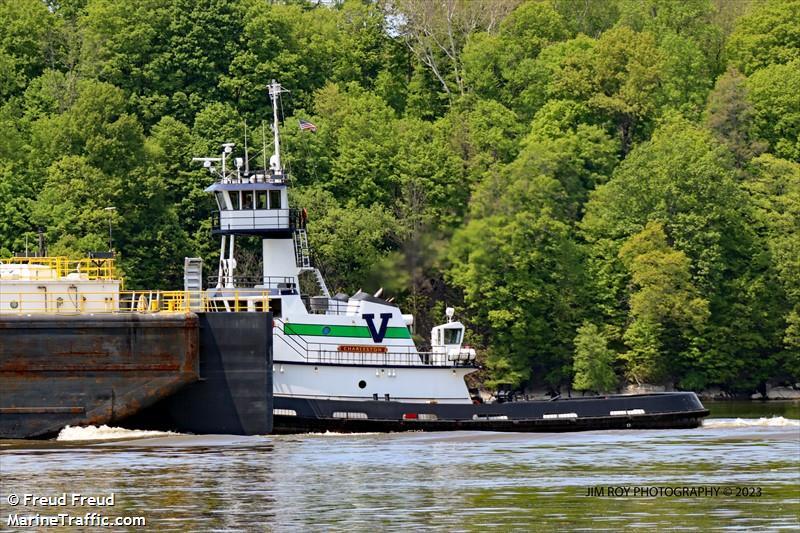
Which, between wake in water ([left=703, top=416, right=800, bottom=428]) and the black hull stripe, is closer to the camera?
the black hull stripe

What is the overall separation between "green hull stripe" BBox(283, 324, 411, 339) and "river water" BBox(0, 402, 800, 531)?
14.0 feet

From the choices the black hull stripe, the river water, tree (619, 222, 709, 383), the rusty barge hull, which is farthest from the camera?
tree (619, 222, 709, 383)

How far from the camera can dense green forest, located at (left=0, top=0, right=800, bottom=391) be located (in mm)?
99500

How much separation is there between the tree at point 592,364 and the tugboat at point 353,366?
2828cm

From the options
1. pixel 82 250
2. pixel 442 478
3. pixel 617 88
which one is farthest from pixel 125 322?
pixel 617 88

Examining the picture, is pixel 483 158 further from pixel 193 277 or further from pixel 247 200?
pixel 193 277

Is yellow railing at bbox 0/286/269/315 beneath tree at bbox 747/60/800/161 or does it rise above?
beneath

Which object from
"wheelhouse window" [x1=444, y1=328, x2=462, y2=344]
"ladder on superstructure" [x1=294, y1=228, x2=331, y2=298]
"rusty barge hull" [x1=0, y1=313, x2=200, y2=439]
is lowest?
"rusty barge hull" [x1=0, y1=313, x2=200, y2=439]

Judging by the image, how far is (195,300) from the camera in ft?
216

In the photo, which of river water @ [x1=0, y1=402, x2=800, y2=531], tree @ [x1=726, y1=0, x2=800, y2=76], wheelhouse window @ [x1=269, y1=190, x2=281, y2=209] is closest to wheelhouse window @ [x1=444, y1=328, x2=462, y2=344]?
river water @ [x1=0, y1=402, x2=800, y2=531]

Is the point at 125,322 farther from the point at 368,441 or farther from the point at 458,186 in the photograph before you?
the point at 458,186

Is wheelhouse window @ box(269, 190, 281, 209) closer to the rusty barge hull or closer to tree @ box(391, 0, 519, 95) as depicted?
the rusty barge hull

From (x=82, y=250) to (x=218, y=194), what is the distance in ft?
85.2

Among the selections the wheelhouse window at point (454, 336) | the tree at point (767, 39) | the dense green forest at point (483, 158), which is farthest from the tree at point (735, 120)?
the wheelhouse window at point (454, 336)
